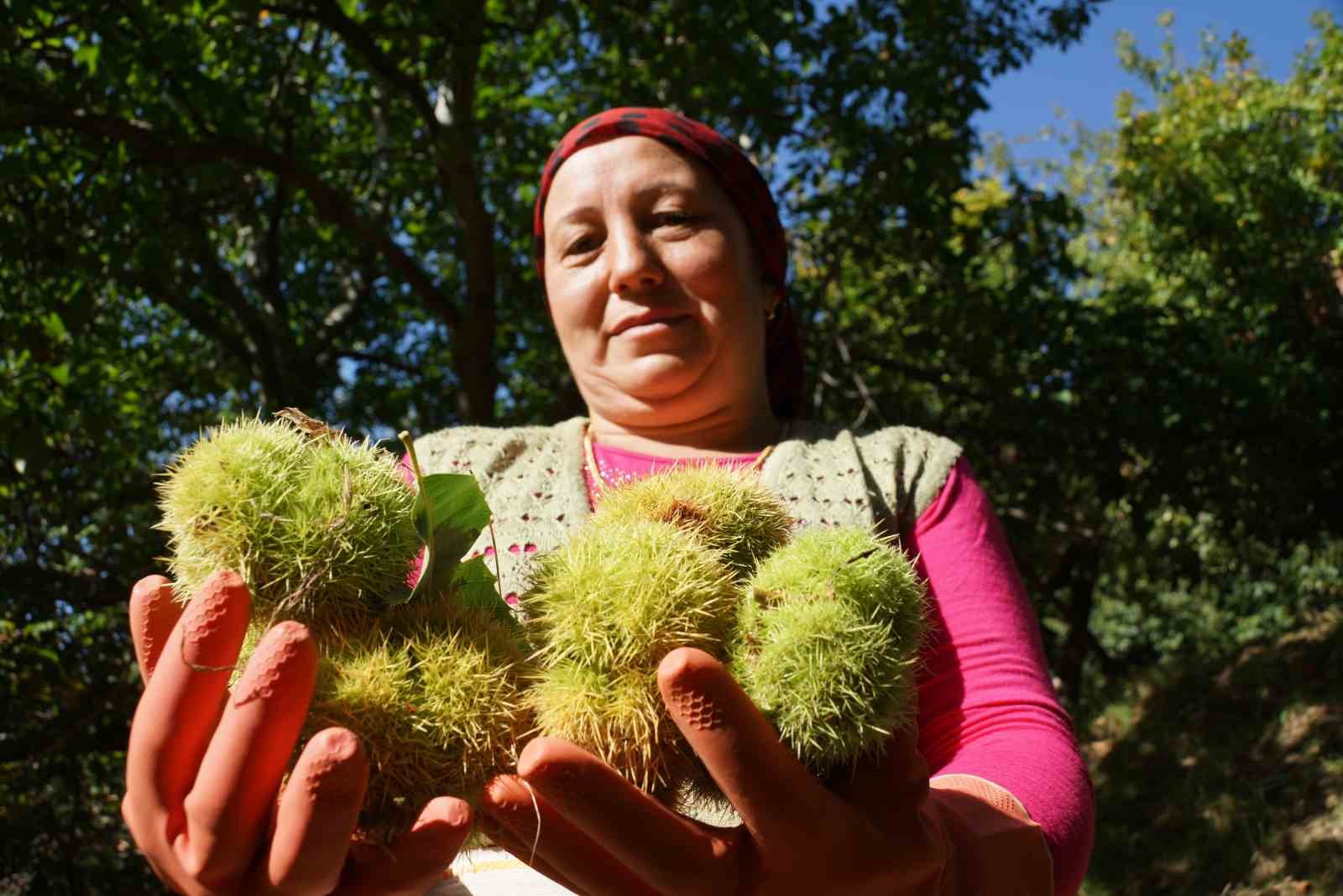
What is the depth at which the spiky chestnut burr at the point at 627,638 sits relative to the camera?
1085 mm

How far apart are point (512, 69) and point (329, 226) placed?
1.69m

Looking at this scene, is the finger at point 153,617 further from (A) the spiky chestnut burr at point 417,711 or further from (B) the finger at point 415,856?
(B) the finger at point 415,856

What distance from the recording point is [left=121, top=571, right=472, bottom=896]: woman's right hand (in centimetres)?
97

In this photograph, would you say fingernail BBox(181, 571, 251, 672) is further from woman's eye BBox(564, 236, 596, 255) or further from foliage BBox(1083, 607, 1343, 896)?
foliage BBox(1083, 607, 1343, 896)

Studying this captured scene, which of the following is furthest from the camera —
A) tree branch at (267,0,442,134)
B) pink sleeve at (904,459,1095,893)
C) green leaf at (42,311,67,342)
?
tree branch at (267,0,442,134)

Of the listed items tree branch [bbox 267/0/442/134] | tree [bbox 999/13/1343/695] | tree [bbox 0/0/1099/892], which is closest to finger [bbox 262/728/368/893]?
tree [bbox 0/0/1099/892]

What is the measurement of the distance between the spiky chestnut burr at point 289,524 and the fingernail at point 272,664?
107 mm

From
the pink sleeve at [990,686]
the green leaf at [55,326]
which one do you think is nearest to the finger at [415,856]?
the pink sleeve at [990,686]

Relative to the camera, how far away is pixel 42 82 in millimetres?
5305

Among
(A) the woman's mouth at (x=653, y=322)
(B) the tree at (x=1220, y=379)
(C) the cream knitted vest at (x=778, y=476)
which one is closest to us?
(C) the cream knitted vest at (x=778, y=476)

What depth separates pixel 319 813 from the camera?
0.97 metres

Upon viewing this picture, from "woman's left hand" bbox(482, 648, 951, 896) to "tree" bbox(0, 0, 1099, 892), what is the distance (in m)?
3.54

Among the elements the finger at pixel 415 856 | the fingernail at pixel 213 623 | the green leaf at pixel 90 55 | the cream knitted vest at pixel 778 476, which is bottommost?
the finger at pixel 415 856

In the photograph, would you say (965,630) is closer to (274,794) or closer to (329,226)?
(274,794)
